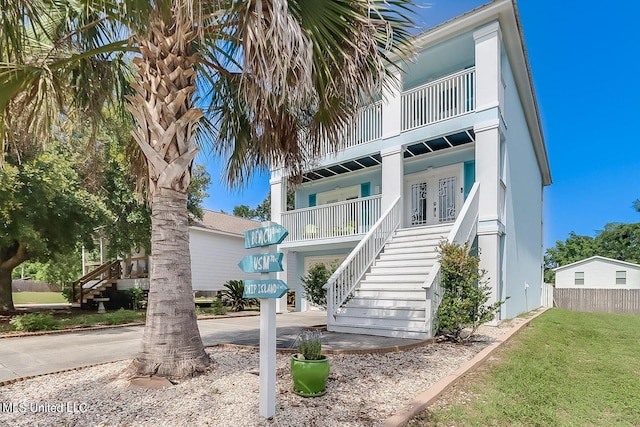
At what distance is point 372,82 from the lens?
5.42 m

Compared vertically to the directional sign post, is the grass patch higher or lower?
lower

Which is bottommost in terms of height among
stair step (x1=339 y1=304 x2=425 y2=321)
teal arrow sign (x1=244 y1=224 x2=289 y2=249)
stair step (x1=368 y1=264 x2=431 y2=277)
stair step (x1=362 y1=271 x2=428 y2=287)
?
stair step (x1=339 y1=304 x2=425 y2=321)

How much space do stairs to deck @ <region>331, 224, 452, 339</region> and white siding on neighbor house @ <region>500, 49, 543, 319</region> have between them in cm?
228

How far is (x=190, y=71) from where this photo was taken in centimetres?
542

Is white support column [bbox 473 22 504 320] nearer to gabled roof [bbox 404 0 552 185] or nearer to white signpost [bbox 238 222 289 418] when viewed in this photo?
gabled roof [bbox 404 0 552 185]

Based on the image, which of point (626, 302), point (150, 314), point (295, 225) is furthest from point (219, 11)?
point (626, 302)

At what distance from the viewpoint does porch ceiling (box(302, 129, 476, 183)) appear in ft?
37.6

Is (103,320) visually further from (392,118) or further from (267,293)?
(392,118)

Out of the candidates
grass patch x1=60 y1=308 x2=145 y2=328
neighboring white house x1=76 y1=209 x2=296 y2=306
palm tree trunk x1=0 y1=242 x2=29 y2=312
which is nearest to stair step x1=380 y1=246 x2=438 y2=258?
grass patch x1=60 y1=308 x2=145 y2=328

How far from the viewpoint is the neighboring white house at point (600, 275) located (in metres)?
26.0

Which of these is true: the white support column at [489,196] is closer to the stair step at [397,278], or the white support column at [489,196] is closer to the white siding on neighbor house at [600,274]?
the stair step at [397,278]

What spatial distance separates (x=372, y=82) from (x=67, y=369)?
5934 mm

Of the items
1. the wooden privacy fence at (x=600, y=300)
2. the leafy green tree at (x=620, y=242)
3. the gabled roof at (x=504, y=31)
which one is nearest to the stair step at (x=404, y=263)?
the gabled roof at (x=504, y=31)

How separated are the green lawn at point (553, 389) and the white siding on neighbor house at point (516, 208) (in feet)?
10.6
